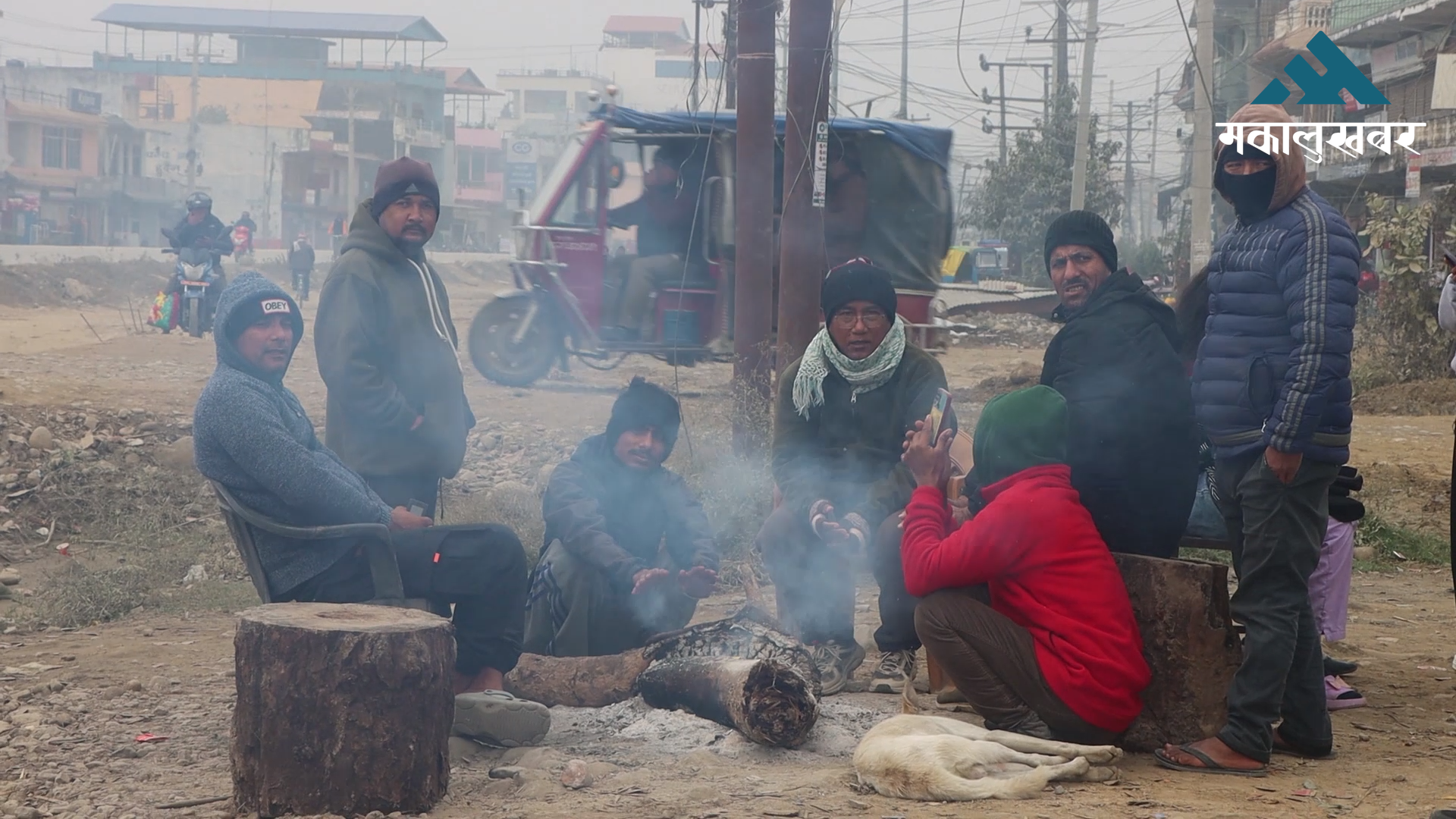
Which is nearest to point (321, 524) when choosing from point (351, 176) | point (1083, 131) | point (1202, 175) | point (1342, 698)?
point (1342, 698)

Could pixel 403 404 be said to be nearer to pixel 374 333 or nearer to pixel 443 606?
pixel 374 333

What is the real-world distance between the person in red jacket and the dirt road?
280 millimetres

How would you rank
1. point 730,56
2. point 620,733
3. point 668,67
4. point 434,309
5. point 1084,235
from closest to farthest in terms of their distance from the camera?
point 1084,235
point 620,733
point 434,309
point 730,56
point 668,67

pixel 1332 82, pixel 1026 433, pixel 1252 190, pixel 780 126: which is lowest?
pixel 1026 433

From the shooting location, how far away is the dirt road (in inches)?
141

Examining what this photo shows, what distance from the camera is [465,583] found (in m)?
4.41

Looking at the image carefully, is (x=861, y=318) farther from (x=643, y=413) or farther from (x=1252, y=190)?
(x=1252, y=190)

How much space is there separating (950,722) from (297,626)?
1.86 metres

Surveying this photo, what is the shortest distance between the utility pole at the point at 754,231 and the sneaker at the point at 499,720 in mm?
3987

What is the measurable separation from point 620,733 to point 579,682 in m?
0.47

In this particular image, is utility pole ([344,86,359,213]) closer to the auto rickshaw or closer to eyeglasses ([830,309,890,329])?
the auto rickshaw

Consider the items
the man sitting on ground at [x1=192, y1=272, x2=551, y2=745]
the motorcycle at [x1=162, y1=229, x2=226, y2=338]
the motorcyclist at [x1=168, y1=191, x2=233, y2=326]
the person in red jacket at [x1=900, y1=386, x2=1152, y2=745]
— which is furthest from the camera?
the motorcycle at [x1=162, y1=229, x2=226, y2=338]

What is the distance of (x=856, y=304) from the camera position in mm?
5113

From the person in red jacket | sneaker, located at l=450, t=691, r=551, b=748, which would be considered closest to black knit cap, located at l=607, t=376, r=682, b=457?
sneaker, located at l=450, t=691, r=551, b=748
